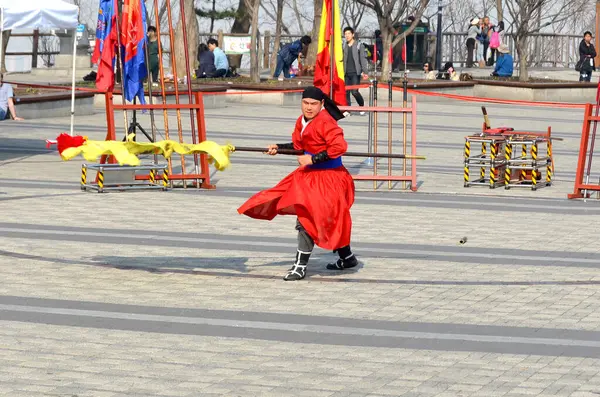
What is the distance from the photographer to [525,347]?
8336mm

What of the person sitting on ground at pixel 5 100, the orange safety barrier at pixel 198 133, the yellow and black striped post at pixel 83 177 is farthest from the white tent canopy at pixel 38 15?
the yellow and black striped post at pixel 83 177

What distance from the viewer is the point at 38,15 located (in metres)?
20.4

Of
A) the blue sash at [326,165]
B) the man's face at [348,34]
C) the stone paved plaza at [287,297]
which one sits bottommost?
the stone paved plaza at [287,297]

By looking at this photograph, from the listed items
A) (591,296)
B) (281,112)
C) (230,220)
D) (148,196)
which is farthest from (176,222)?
(281,112)

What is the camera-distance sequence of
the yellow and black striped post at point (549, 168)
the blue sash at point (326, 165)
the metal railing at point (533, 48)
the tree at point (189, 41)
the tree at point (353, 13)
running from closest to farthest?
1. the blue sash at point (326, 165)
2. the yellow and black striped post at point (549, 168)
3. the tree at point (189, 41)
4. the metal railing at point (533, 48)
5. the tree at point (353, 13)

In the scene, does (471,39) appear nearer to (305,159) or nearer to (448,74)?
(448,74)

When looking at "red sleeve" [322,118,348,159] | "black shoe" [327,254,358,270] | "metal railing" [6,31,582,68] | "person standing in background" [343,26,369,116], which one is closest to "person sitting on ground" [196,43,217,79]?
"person standing in background" [343,26,369,116]

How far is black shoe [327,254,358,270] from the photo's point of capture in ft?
36.1

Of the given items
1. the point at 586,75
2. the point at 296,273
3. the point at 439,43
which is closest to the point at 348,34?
the point at 586,75

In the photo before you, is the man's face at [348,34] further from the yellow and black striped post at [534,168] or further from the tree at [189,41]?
the yellow and black striped post at [534,168]

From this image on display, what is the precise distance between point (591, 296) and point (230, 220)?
4782 millimetres

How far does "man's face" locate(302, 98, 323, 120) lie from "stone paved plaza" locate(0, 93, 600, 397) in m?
1.34

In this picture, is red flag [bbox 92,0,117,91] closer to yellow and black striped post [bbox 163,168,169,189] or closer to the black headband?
yellow and black striped post [bbox 163,168,169,189]

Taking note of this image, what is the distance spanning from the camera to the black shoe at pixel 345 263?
1102cm
